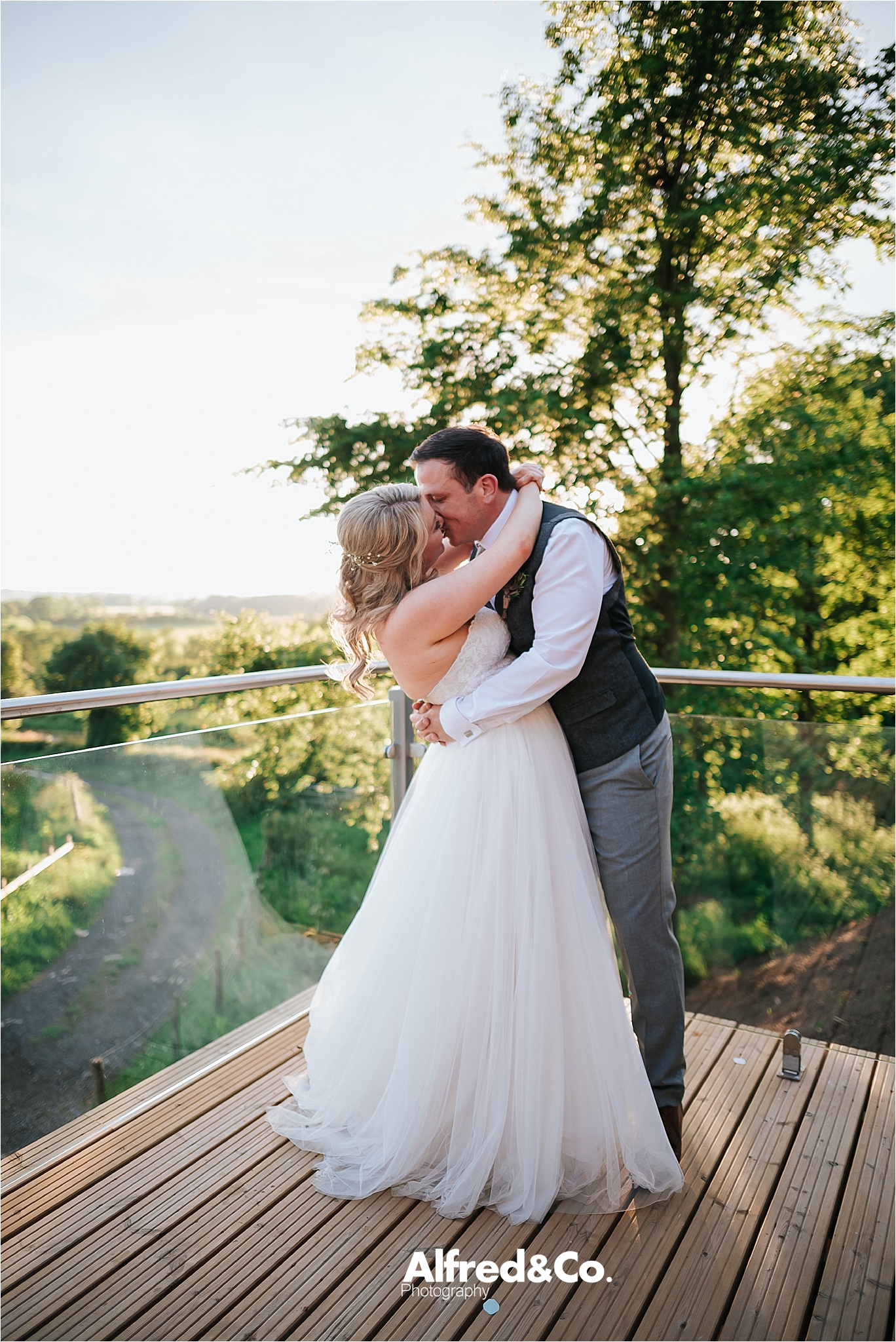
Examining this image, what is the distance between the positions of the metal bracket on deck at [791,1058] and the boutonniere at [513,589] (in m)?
1.50

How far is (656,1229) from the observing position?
183cm

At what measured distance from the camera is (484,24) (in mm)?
7055

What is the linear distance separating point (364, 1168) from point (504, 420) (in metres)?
6.51

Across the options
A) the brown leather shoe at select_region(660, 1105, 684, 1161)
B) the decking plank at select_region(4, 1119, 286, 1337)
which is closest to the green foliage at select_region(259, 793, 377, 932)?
the decking plank at select_region(4, 1119, 286, 1337)

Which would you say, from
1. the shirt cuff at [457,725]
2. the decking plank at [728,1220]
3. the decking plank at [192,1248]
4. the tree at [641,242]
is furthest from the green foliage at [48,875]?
the tree at [641,242]

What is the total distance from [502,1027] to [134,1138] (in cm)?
104

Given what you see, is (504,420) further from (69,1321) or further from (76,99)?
(69,1321)

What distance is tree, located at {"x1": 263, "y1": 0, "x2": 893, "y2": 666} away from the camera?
6.70 m

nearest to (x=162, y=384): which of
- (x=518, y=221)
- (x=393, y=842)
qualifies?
(x=518, y=221)

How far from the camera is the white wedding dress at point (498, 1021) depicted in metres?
1.87

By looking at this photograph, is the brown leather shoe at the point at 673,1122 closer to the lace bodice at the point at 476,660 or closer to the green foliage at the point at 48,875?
the lace bodice at the point at 476,660

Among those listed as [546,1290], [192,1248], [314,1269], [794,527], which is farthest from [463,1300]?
[794,527]

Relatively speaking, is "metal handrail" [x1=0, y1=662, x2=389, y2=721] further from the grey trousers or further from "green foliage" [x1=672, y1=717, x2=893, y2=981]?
"green foliage" [x1=672, y1=717, x2=893, y2=981]

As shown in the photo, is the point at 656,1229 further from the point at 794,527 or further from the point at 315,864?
the point at 794,527
